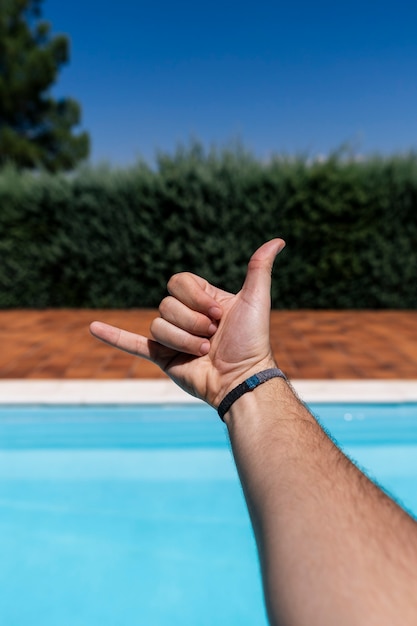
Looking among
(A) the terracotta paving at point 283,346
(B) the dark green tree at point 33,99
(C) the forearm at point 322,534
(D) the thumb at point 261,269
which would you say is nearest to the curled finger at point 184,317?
(D) the thumb at point 261,269

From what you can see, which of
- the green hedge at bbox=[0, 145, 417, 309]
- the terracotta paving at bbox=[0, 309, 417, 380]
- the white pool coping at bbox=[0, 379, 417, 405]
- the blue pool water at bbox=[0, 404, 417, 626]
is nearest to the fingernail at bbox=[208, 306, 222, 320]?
the blue pool water at bbox=[0, 404, 417, 626]

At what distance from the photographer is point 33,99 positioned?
19.6m

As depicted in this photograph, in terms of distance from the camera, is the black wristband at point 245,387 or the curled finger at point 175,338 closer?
the black wristband at point 245,387

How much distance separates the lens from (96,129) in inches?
814

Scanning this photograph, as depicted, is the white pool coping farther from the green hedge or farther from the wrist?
the green hedge

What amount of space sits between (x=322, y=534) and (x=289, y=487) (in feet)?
0.33

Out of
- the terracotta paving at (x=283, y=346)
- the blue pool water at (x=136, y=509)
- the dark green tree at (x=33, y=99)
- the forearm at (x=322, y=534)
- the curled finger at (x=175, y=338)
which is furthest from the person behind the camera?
the dark green tree at (x=33, y=99)

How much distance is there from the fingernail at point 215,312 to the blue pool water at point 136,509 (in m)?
1.75

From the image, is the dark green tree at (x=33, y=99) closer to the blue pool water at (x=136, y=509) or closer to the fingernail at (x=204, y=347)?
the blue pool water at (x=136, y=509)

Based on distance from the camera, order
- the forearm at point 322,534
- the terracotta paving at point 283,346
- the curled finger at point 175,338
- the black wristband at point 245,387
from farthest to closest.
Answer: the terracotta paving at point 283,346
the curled finger at point 175,338
the black wristband at point 245,387
the forearm at point 322,534

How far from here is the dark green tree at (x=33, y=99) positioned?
18581 mm

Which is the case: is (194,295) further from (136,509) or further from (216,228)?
(216,228)

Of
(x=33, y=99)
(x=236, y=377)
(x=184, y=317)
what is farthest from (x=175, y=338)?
(x=33, y=99)

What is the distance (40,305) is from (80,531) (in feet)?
14.7
